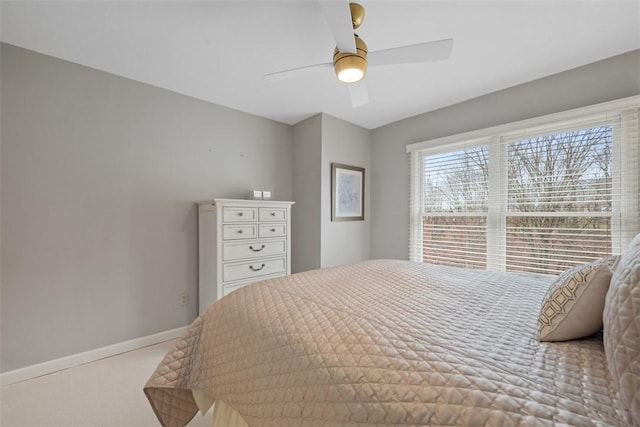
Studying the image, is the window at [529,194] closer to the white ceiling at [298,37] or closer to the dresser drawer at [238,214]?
the white ceiling at [298,37]

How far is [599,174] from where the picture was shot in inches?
87.0

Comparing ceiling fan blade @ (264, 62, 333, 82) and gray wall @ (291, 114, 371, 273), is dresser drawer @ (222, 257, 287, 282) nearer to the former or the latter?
gray wall @ (291, 114, 371, 273)

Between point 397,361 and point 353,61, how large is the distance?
153 cm

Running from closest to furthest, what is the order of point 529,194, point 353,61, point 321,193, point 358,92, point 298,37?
point 353,61 → point 298,37 → point 358,92 → point 529,194 → point 321,193

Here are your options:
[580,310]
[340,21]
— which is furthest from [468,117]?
[580,310]

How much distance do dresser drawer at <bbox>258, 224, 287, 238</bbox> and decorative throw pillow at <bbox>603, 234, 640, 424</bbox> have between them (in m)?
2.54

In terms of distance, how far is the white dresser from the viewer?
254 centimetres

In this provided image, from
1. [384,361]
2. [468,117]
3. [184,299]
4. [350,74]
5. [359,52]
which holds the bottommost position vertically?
[184,299]

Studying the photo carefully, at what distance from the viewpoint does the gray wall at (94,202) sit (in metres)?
1.98

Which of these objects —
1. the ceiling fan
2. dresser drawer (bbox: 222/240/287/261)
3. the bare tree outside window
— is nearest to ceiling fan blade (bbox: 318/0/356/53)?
the ceiling fan

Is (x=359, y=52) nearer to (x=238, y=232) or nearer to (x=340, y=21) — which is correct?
(x=340, y=21)

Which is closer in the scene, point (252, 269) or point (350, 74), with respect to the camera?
point (350, 74)

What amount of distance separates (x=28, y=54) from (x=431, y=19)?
9.68 feet

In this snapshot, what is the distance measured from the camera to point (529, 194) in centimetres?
257
